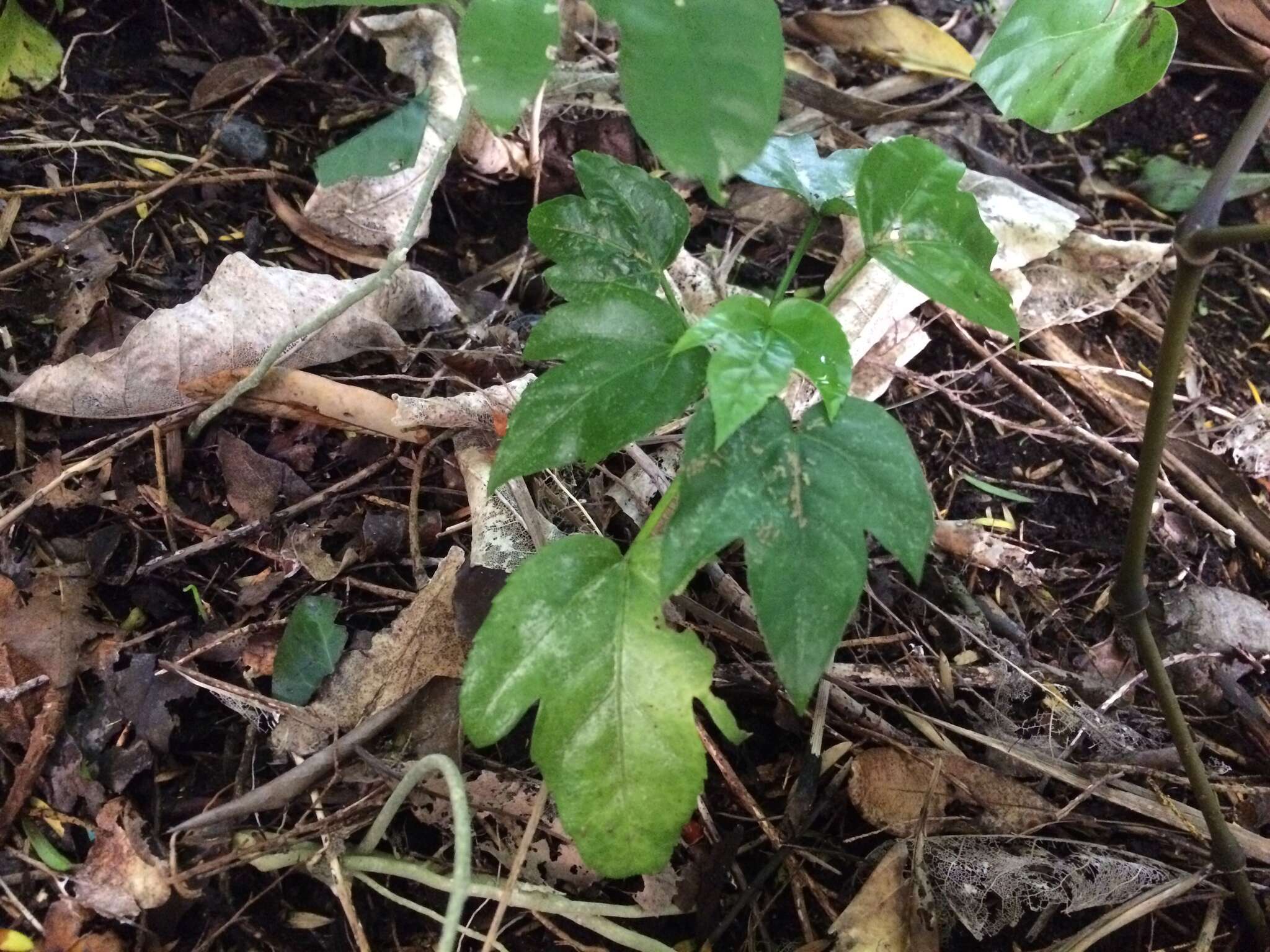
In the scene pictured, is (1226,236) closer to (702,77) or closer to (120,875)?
(702,77)

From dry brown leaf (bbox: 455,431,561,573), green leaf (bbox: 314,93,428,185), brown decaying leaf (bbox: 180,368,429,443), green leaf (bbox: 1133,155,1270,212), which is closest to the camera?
dry brown leaf (bbox: 455,431,561,573)

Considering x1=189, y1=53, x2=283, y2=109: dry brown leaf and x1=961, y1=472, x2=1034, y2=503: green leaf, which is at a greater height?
x1=189, y1=53, x2=283, y2=109: dry brown leaf

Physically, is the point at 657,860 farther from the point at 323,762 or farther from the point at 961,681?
the point at 961,681

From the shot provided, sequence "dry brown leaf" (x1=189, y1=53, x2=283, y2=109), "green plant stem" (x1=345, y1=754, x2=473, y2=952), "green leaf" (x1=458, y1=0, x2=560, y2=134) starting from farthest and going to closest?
"dry brown leaf" (x1=189, y1=53, x2=283, y2=109), "green plant stem" (x1=345, y1=754, x2=473, y2=952), "green leaf" (x1=458, y1=0, x2=560, y2=134)

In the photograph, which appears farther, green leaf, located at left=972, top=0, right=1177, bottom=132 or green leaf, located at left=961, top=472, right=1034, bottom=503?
green leaf, located at left=961, top=472, right=1034, bottom=503

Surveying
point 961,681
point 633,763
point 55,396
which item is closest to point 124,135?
point 55,396

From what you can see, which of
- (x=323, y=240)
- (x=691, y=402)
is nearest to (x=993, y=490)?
(x=691, y=402)

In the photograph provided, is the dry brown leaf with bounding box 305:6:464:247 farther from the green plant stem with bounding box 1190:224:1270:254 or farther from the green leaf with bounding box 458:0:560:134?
the green plant stem with bounding box 1190:224:1270:254

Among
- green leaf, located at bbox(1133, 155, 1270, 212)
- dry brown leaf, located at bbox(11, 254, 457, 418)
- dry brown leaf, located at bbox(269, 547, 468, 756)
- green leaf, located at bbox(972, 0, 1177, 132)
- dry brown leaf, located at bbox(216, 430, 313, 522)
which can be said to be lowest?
dry brown leaf, located at bbox(269, 547, 468, 756)

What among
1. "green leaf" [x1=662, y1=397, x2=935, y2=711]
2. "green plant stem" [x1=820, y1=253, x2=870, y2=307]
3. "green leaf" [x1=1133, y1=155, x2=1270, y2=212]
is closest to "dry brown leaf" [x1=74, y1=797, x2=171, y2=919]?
"green leaf" [x1=662, y1=397, x2=935, y2=711]
